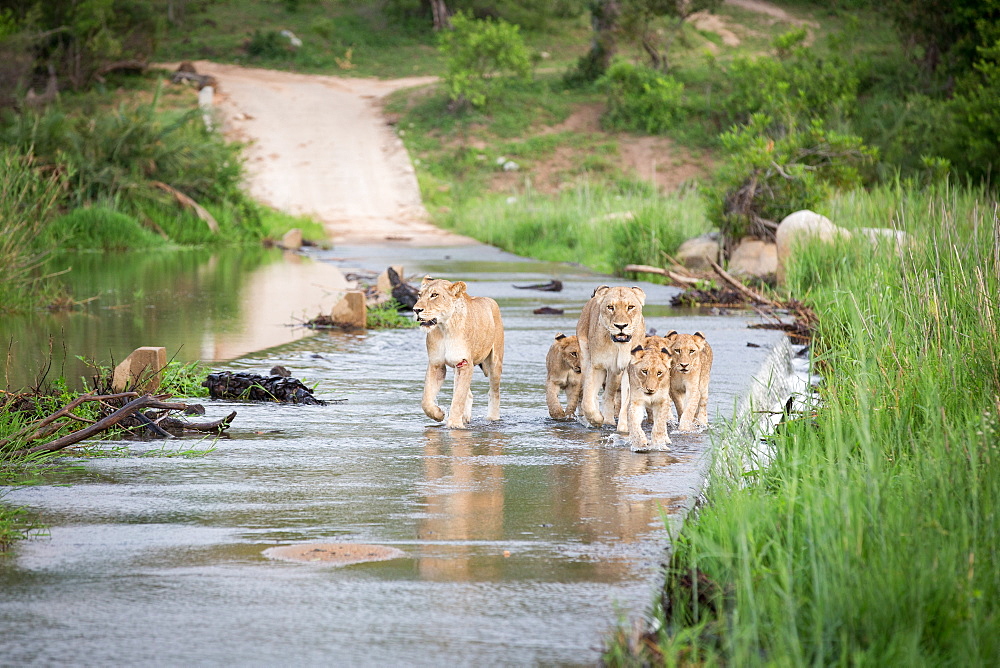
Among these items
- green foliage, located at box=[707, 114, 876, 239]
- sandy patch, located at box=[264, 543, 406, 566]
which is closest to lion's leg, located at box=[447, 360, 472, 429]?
sandy patch, located at box=[264, 543, 406, 566]

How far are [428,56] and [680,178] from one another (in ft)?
65.1

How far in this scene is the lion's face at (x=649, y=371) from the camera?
7613 mm

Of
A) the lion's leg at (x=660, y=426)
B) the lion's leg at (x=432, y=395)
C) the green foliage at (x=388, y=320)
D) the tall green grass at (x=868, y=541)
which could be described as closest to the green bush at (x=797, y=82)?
the green foliage at (x=388, y=320)

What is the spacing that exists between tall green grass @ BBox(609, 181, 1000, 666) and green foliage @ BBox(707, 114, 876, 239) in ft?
41.4

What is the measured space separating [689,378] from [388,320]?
686 centimetres

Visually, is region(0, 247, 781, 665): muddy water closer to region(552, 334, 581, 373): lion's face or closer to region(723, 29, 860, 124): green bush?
region(552, 334, 581, 373): lion's face

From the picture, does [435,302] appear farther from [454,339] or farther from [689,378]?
[689,378]

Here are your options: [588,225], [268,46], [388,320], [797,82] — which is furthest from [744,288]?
[268,46]

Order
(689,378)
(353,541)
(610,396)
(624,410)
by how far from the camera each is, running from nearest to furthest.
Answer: (353,541), (624,410), (689,378), (610,396)

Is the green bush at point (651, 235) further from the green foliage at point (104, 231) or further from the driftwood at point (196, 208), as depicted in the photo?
the driftwood at point (196, 208)

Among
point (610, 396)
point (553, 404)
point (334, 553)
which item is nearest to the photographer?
point (334, 553)

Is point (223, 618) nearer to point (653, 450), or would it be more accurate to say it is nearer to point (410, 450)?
point (410, 450)

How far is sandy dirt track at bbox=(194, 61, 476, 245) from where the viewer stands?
35375mm

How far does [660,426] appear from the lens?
7.78 meters
